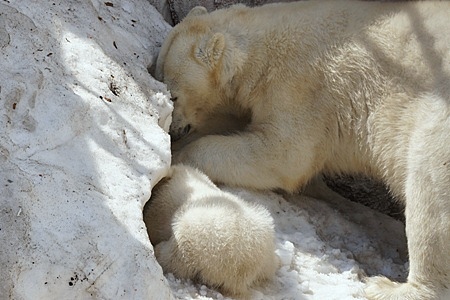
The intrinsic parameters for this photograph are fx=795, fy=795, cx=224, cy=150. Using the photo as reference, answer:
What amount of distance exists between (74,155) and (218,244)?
802 millimetres

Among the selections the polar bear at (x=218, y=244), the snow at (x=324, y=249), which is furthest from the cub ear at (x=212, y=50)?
the polar bear at (x=218, y=244)

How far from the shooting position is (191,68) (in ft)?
17.4

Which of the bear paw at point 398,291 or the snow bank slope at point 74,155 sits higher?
the snow bank slope at point 74,155

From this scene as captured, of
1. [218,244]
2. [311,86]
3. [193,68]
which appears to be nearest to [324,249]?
[311,86]

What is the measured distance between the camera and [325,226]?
5.28m

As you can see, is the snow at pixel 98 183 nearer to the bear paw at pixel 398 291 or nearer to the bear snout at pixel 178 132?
the bear paw at pixel 398 291

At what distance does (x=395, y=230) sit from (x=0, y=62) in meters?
3.05

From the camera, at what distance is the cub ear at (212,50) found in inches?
206

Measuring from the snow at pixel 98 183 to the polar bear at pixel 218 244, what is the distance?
3.4 inches

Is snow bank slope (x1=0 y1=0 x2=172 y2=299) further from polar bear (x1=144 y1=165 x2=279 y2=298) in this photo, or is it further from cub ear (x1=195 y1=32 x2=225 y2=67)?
cub ear (x1=195 y1=32 x2=225 y2=67)

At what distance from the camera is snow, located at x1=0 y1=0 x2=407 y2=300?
3.27 m

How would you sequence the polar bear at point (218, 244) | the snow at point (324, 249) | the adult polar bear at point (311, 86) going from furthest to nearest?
the adult polar bear at point (311, 86) < the snow at point (324, 249) < the polar bear at point (218, 244)

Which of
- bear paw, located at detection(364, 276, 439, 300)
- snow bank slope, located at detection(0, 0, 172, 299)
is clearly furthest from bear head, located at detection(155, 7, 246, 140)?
bear paw, located at detection(364, 276, 439, 300)

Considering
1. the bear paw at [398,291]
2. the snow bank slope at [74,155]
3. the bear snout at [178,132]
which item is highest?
the snow bank slope at [74,155]
